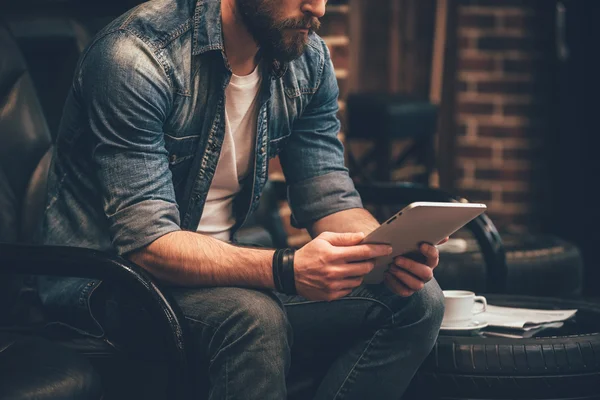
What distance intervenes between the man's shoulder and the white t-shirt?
147 mm

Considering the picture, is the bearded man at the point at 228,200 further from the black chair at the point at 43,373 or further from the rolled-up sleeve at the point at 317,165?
the black chair at the point at 43,373

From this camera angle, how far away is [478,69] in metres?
4.33

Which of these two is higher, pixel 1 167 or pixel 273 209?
pixel 1 167

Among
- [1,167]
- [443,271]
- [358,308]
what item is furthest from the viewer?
[443,271]

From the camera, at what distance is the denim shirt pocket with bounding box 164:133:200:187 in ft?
6.04

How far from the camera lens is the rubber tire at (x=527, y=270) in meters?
2.57

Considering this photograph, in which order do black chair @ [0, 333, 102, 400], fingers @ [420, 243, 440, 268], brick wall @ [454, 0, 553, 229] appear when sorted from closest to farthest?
black chair @ [0, 333, 102, 400]
fingers @ [420, 243, 440, 268]
brick wall @ [454, 0, 553, 229]

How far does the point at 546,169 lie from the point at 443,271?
1.99 metres

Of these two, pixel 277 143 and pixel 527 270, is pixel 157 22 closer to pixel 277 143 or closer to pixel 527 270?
pixel 277 143

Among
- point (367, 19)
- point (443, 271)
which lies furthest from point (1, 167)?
point (367, 19)

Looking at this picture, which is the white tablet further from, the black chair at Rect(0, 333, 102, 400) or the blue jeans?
the black chair at Rect(0, 333, 102, 400)

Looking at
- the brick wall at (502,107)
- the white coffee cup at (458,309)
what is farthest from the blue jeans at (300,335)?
the brick wall at (502,107)

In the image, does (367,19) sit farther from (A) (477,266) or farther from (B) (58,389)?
(B) (58,389)

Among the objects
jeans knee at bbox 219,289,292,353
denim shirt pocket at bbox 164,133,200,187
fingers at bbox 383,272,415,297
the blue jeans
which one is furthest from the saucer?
denim shirt pocket at bbox 164,133,200,187
